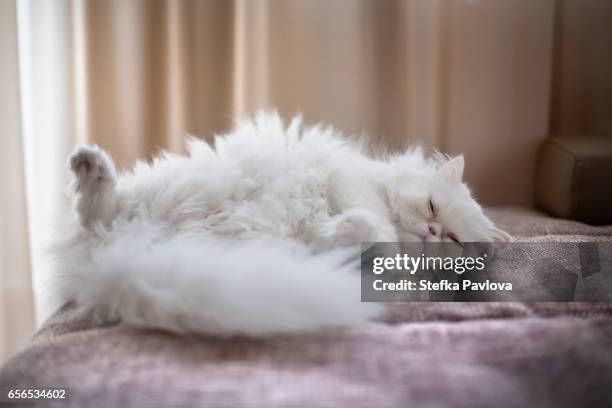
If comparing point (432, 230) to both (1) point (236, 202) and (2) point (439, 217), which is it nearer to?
(2) point (439, 217)

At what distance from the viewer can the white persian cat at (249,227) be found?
798mm

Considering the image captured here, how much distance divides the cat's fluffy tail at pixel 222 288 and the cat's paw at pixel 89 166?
20 centimetres

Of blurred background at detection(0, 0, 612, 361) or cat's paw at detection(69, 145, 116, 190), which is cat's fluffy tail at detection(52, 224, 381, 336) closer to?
cat's paw at detection(69, 145, 116, 190)

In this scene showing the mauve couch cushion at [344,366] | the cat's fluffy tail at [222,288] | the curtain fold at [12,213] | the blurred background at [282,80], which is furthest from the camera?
the blurred background at [282,80]

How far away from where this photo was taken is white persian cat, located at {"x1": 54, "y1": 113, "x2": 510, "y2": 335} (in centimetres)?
80

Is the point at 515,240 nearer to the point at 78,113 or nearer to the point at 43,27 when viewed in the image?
the point at 78,113

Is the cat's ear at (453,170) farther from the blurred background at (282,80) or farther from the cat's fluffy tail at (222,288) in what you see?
the blurred background at (282,80)

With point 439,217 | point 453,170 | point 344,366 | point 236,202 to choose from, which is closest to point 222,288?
point 344,366

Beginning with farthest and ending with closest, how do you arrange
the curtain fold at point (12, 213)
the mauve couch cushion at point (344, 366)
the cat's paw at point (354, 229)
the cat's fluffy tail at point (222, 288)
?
the curtain fold at point (12, 213) < the cat's paw at point (354, 229) < the cat's fluffy tail at point (222, 288) < the mauve couch cushion at point (344, 366)

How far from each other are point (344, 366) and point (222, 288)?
9.0 inches

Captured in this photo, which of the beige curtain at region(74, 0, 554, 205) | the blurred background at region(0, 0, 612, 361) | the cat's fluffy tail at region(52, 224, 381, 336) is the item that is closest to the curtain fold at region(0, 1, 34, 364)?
the blurred background at region(0, 0, 612, 361)

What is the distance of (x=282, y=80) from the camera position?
1.94 meters

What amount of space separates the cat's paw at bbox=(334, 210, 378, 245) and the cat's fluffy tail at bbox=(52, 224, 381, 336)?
45 millimetres

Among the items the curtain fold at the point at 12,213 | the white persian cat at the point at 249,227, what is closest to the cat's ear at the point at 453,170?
the white persian cat at the point at 249,227
